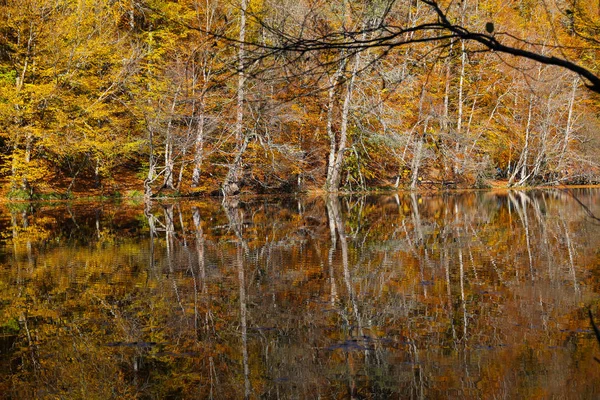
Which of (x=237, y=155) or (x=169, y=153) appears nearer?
(x=237, y=155)

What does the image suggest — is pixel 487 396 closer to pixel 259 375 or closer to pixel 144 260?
pixel 259 375

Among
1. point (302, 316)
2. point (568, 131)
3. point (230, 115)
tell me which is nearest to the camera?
point (302, 316)

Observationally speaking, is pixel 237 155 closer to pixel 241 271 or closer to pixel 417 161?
pixel 417 161

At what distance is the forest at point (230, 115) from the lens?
26.2 meters

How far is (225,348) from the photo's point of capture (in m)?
5.17

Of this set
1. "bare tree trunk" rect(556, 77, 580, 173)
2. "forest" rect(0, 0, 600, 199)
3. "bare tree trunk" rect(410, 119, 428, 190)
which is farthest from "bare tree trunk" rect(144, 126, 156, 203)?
"bare tree trunk" rect(556, 77, 580, 173)

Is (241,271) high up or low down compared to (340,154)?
down

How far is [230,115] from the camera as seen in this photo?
28.7 metres

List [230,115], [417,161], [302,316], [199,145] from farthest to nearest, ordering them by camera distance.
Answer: [417,161] → [230,115] → [199,145] → [302,316]

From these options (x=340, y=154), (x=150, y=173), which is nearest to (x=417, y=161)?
(x=340, y=154)

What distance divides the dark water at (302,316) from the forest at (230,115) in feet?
41.5

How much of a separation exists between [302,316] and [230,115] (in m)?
23.2

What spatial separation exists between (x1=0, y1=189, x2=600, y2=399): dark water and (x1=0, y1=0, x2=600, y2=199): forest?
41.5 ft

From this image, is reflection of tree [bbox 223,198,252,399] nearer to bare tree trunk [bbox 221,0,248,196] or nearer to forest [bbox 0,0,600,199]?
bare tree trunk [bbox 221,0,248,196]
